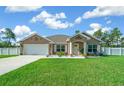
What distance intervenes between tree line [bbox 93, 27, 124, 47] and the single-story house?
325 inches

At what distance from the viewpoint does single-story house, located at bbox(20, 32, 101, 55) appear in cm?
3559

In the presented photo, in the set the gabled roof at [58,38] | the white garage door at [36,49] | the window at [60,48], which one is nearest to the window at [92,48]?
the window at [60,48]

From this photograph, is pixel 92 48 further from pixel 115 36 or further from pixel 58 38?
pixel 115 36

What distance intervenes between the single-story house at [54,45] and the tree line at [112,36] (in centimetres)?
825

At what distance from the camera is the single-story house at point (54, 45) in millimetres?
35594

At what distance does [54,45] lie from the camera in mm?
37719

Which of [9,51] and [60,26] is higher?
[60,26]

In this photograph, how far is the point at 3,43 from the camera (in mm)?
44844

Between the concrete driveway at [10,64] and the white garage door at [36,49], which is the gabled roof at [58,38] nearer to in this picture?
the white garage door at [36,49]

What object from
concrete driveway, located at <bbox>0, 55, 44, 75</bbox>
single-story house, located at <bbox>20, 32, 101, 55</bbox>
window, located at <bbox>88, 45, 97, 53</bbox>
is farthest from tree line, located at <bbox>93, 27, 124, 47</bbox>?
concrete driveway, located at <bbox>0, 55, 44, 75</bbox>

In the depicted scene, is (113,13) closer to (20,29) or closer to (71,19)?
(71,19)
